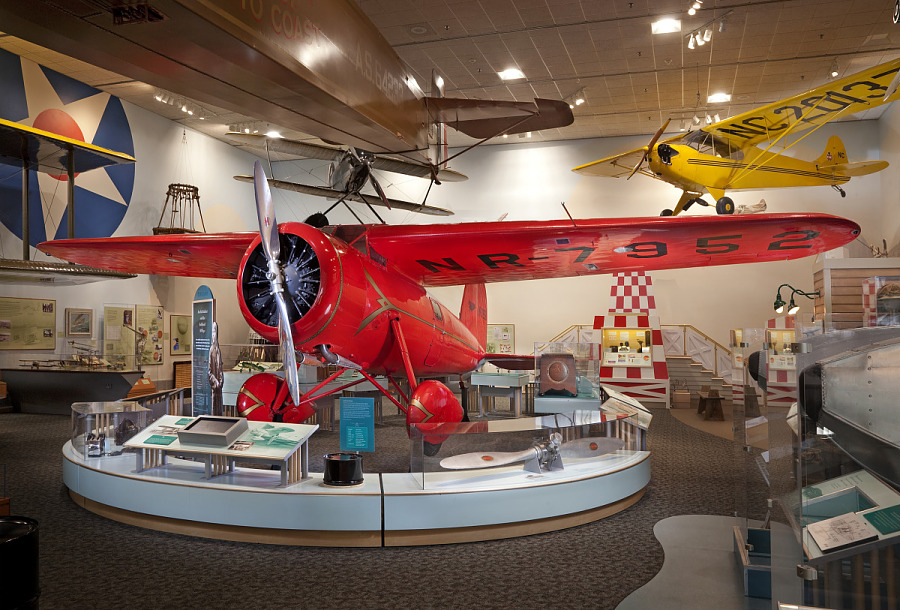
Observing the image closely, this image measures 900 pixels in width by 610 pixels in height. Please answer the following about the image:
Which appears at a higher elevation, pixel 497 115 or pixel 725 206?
pixel 725 206

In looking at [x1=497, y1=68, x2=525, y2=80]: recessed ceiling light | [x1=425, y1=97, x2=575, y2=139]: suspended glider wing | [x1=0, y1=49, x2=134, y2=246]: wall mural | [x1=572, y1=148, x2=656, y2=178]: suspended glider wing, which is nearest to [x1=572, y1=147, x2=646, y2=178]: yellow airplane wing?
[x1=572, y1=148, x2=656, y2=178]: suspended glider wing

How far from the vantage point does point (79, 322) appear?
11406 mm

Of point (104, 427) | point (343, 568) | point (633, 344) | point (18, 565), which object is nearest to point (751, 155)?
point (633, 344)

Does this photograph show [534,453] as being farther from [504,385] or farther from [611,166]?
[611,166]

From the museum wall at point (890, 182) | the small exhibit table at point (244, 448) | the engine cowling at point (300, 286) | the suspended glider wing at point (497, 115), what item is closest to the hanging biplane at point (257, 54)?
the suspended glider wing at point (497, 115)

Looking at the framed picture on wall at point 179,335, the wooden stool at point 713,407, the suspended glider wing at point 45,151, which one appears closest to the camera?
the suspended glider wing at point 45,151

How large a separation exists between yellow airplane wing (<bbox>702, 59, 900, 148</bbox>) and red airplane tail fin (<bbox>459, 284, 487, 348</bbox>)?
4.66 m

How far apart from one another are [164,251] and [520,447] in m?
4.03

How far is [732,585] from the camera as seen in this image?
130 inches

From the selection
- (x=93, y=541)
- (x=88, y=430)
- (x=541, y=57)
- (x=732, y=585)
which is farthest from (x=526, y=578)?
(x=541, y=57)

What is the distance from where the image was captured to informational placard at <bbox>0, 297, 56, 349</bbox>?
10102mm

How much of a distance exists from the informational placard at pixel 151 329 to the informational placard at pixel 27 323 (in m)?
1.77

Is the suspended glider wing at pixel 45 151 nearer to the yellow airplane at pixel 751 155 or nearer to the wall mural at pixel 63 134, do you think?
the wall mural at pixel 63 134

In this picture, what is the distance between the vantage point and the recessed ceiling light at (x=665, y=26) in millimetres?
9273
